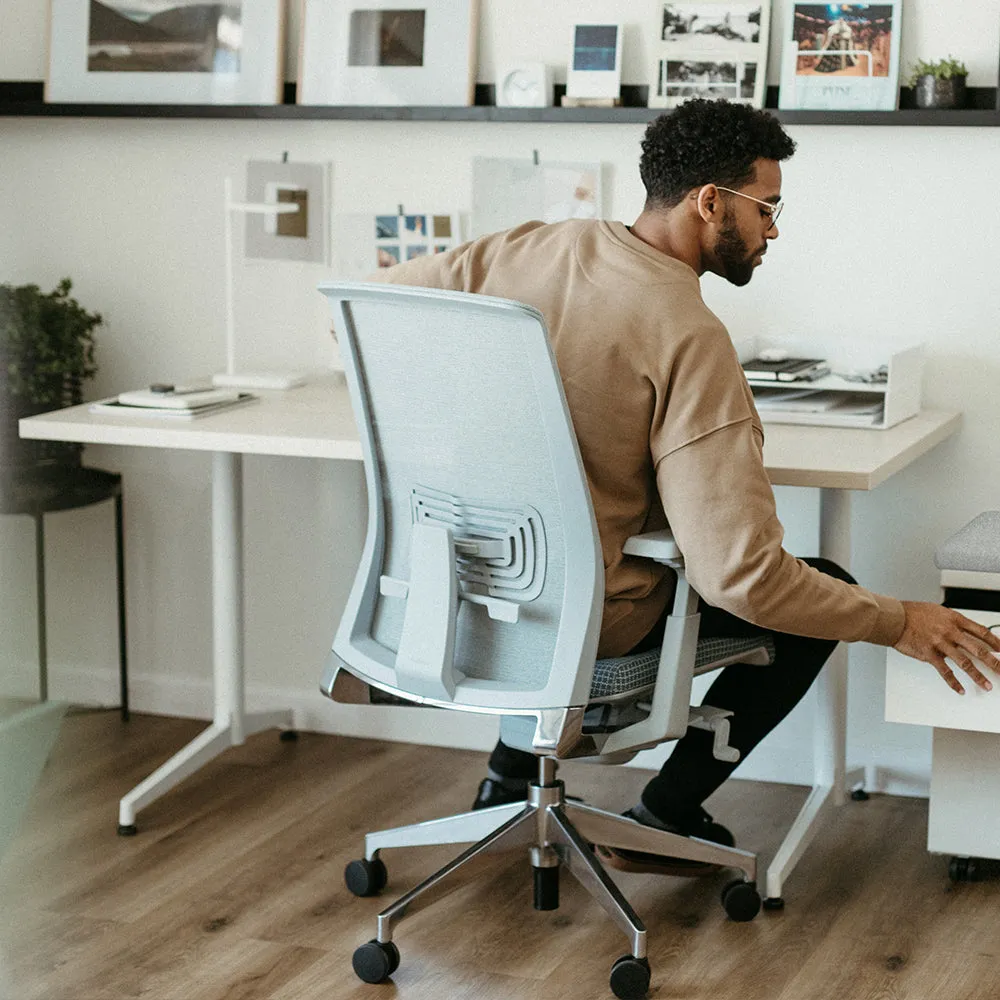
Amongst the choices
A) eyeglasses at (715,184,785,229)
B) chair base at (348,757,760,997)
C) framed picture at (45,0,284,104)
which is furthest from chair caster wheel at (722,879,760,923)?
framed picture at (45,0,284,104)

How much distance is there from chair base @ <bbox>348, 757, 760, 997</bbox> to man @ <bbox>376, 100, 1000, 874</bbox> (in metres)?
0.30

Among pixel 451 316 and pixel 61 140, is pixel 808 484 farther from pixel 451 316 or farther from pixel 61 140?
pixel 61 140

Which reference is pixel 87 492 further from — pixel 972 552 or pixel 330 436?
pixel 972 552

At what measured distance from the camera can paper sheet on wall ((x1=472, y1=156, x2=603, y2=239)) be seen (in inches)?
110

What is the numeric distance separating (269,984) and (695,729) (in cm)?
72

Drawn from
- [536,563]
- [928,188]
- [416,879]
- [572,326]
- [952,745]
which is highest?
[928,188]

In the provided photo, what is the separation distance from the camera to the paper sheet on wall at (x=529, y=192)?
2.79 m

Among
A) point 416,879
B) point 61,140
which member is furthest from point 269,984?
point 61,140

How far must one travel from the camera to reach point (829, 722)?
2.51 m

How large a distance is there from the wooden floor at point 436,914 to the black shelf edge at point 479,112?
4.04ft

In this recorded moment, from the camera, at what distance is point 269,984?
2.01 m

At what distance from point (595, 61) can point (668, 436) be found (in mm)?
1199

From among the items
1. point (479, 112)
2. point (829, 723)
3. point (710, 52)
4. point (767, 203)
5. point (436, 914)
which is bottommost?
point (436, 914)

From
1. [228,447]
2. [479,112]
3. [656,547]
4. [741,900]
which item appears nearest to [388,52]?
[479,112]
